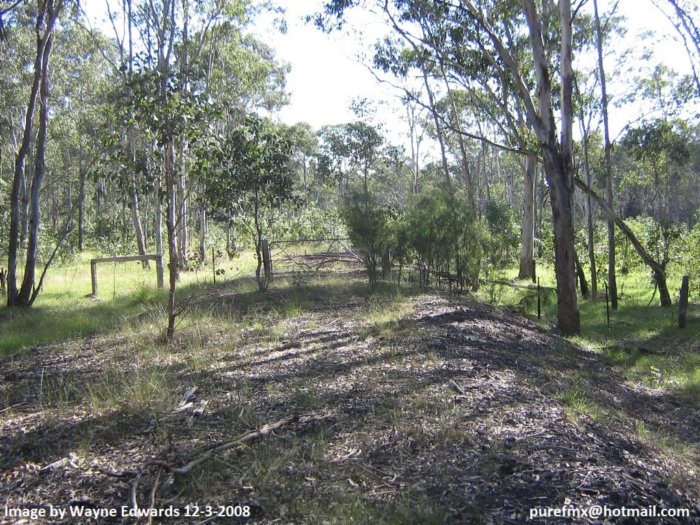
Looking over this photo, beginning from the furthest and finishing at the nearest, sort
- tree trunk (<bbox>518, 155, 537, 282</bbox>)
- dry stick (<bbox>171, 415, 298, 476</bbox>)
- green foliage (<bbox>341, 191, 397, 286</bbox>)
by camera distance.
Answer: tree trunk (<bbox>518, 155, 537, 282</bbox>) < green foliage (<bbox>341, 191, 397, 286</bbox>) < dry stick (<bbox>171, 415, 298, 476</bbox>)

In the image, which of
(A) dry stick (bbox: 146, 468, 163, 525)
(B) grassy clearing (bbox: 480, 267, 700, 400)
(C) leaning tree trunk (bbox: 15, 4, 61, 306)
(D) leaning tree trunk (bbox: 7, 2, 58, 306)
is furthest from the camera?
(C) leaning tree trunk (bbox: 15, 4, 61, 306)

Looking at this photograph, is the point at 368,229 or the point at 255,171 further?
the point at 368,229

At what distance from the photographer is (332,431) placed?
13.2ft

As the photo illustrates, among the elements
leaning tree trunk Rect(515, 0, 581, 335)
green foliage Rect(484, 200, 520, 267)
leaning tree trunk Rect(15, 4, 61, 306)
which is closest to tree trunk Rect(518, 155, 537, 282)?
green foliage Rect(484, 200, 520, 267)

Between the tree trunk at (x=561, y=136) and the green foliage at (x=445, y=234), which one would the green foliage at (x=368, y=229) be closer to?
the green foliage at (x=445, y=234)

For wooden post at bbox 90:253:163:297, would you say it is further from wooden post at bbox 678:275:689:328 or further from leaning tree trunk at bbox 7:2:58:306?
wooden post at bbox 678:275:689:328

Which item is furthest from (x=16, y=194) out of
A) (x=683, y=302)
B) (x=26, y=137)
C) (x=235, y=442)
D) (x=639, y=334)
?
(x=683, y=302)

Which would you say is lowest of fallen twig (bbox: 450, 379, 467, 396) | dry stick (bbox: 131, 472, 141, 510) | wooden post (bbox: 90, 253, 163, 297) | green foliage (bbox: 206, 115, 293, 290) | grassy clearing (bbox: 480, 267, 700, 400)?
grassy clearing (bbox: 480, 267, 700, 400)

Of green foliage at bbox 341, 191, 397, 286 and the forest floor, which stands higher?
green foliage at bbox 341, 191, 397, 286

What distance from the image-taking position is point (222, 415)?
428 cm

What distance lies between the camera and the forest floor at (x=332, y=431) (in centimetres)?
305

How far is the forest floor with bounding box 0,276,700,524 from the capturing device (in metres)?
3.05

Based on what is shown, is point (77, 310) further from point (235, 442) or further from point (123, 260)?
point (235, 442)

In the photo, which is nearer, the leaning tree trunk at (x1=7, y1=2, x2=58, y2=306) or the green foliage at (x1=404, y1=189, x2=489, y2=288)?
the leaning tree trunk at (x1=7, y1=2, x2=58, y2=306)
